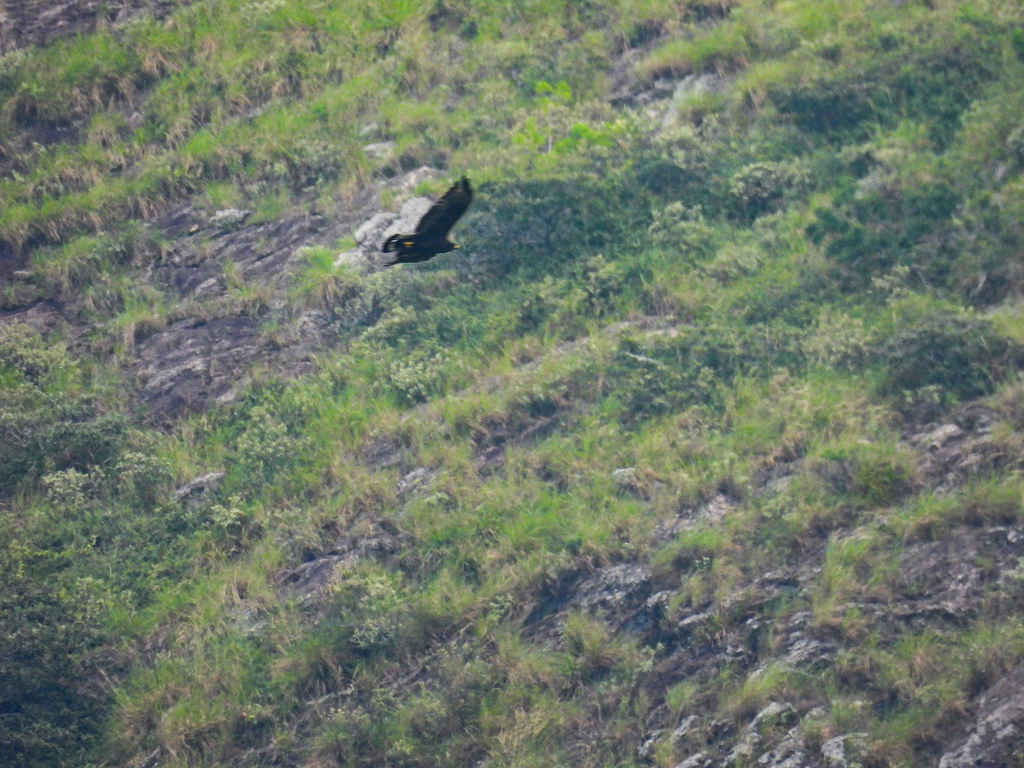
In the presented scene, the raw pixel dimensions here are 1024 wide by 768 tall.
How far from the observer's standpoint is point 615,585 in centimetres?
736

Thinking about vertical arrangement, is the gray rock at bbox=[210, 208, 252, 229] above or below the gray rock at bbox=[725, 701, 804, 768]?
above

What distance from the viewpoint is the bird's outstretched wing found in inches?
220

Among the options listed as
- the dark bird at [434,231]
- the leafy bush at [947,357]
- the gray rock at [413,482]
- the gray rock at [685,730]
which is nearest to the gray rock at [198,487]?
the gray rock at [413,482]

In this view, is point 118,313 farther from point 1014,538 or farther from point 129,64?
point 1014,538

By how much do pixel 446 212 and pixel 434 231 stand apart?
0.83 feet

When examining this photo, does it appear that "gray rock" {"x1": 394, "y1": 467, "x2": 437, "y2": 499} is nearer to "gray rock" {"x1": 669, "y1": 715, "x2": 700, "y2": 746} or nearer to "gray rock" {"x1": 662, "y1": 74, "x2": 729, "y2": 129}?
"gray rock" {"x1": 669, "y1": 715, "x2": 700, "y2": 746}

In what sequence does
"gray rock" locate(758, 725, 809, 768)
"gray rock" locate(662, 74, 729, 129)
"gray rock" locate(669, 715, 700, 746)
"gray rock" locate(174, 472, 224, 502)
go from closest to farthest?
1. "gray rock" locate(758, 725, 809, 768)
2. "gray rock" locate(669, 715, 700, 746)
3. "gray rock" locate(174, 472, 224, 502)
4. "gray rock" locate(662, 74, 729, 129)

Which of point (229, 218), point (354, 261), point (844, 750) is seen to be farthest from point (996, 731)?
point (229, 218)

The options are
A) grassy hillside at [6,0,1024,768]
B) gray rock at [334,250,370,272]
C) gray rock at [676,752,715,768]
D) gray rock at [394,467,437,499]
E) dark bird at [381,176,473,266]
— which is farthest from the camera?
gray rock at [334,250,370,272]

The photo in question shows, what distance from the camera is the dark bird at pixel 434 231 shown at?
224 inches

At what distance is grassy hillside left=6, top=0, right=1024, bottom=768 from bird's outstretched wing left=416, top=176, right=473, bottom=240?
259cm

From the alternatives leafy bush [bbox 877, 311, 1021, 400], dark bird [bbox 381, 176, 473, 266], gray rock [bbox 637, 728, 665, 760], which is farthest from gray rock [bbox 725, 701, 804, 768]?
dark bird [bbox 381, 176, 473, 266]

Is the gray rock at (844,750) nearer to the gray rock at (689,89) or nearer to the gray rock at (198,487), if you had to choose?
the gray rock at (198,487)

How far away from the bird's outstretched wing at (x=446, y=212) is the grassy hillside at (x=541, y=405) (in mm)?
2590
